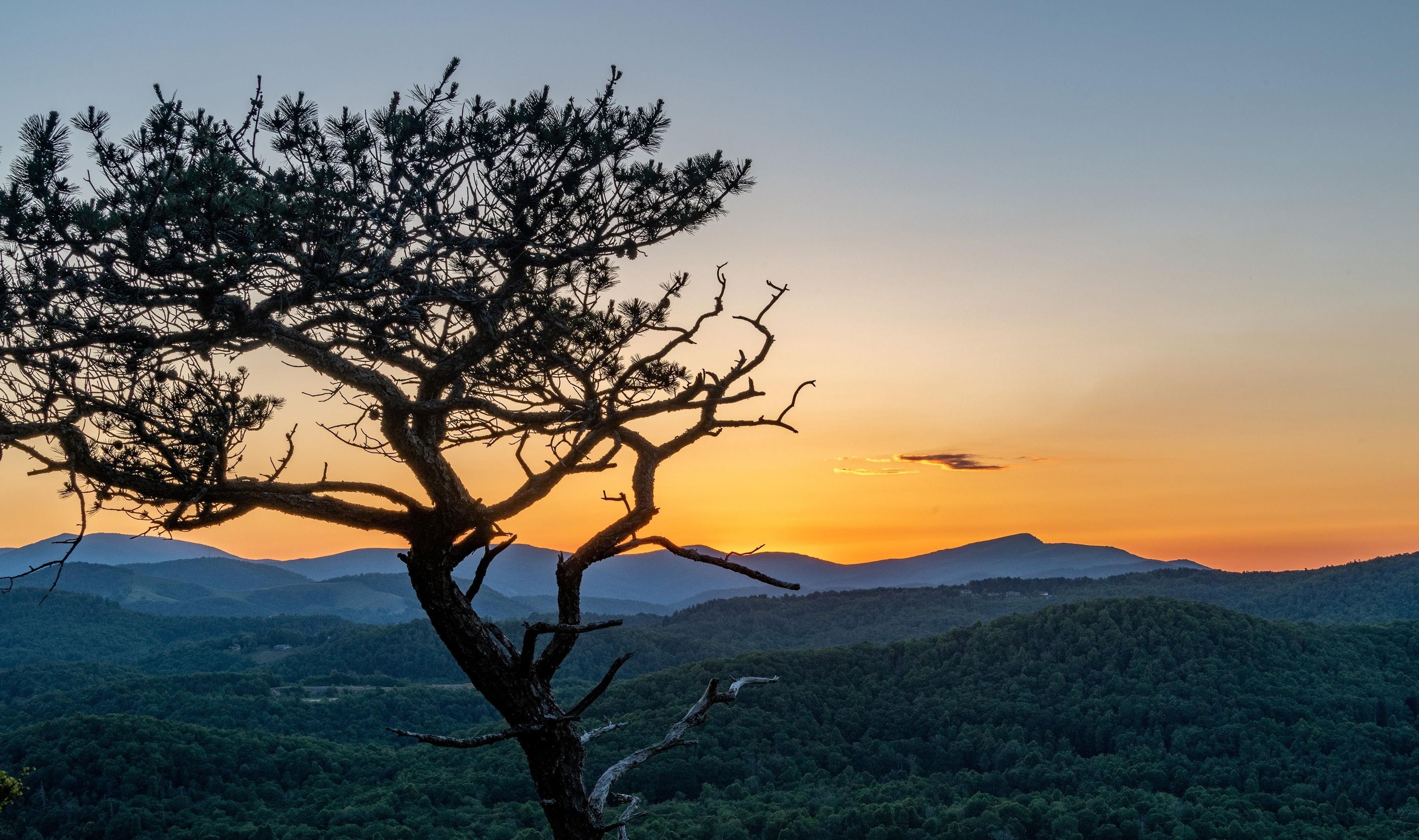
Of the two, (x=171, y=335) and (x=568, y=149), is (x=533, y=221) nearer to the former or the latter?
(x=568, y=149)

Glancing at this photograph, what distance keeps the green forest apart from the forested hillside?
0.22 meters

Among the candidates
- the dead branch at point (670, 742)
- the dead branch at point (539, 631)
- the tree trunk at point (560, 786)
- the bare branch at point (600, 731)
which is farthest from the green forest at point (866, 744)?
the dead branch at point (539, 631)

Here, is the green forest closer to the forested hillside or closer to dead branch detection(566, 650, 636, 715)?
the forested hillside

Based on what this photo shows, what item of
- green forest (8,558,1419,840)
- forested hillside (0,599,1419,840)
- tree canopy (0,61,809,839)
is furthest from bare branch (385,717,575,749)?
forested hillside (0,599,1419,840)

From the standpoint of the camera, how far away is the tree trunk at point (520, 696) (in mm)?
4727

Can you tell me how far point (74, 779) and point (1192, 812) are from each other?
68593 millimetres

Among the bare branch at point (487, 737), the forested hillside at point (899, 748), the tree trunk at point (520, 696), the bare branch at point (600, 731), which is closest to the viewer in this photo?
the bare branch at point (487, 737)

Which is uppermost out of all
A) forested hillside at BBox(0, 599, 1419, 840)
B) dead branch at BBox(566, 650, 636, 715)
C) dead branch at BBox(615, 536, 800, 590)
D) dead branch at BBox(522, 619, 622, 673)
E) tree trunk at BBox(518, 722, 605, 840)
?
dead branch at BBox(615, 536, 800, 590)

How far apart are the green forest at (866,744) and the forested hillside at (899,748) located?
22 centimetres

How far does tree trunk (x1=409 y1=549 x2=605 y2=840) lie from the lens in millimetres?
4727

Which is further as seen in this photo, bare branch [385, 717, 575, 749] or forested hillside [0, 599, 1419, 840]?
forested hillside [0, 599, 1419, 840]

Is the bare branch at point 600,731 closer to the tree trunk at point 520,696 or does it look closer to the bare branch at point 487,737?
the tree trunk at point 520,696

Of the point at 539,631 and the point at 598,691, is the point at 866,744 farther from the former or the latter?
the point at 539,631

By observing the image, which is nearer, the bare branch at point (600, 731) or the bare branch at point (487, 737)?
the bare branch at point (487, 737)
